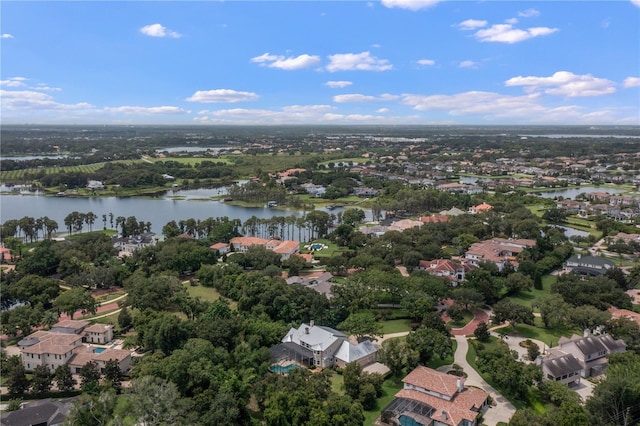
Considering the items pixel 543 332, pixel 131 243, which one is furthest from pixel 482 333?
pixel 131 243

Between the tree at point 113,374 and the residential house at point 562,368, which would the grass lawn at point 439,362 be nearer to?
the residential house at point 562,368

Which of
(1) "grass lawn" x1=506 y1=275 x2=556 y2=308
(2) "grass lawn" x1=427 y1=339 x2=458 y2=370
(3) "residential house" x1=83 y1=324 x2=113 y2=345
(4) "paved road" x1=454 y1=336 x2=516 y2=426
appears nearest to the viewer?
(4) "paved road" x1=454 y1=336 x2=516 y2=426

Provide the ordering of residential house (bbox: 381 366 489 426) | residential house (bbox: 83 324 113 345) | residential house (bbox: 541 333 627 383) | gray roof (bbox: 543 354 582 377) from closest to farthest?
residential house (bbox: 381 366 489 426) < gray roof (bbox: 543 354 582 377) < residential house (bbox: 541 333 627 383) < residential house (bbox: 83 324 113 345)

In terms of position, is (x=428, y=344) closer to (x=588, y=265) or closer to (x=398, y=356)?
(x=398, y=356)

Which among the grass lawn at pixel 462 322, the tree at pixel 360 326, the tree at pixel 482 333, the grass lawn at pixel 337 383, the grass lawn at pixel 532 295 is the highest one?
the tree at pixel 360 326

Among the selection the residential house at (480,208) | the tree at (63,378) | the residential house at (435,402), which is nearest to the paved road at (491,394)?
the residential house at (435,402)

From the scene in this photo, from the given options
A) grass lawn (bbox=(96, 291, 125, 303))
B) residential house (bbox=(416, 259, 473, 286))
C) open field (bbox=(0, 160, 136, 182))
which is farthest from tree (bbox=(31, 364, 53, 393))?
open field (bbox=(0, 160, 136, 182))

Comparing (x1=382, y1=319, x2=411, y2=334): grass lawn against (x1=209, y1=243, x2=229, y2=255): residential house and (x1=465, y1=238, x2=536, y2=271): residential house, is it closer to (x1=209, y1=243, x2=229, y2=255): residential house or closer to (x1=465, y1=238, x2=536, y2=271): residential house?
(x1=465, y1=238, x2=536, y2=271): residential house
